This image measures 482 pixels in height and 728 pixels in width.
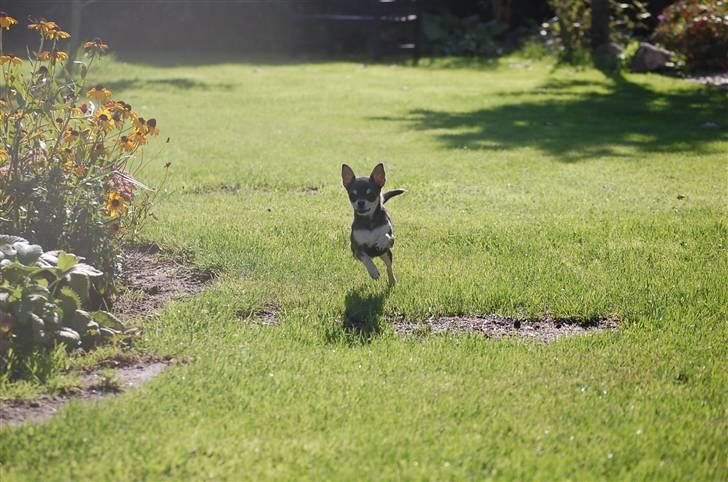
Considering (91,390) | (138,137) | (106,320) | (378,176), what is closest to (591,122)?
(378,176)

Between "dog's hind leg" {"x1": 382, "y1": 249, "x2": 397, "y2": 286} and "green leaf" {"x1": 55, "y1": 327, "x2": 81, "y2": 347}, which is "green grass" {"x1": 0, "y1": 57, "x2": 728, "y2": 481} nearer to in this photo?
"dog's hind leg" {"x1": 382, "y1": 249, "x2": 397, "y2": 286}

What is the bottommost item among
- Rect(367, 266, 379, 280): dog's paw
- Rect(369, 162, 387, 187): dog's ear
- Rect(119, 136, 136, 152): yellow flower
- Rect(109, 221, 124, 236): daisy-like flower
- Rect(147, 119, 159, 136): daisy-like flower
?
Rect(367, 266, 379, 280): dog's paw

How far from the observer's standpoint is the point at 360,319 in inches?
225

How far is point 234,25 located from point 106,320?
20.1 meters

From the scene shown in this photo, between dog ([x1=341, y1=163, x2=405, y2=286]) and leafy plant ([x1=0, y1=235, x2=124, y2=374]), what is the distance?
1565mm

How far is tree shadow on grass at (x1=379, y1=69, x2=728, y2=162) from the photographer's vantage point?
39.0ft

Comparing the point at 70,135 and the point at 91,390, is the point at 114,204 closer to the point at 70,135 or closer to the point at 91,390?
the point at 70,135

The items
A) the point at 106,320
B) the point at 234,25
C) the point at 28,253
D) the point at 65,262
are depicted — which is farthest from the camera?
the point at 234,25

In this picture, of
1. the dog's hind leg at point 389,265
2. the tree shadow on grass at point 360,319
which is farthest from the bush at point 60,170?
the dog's hind leg at point 389,265

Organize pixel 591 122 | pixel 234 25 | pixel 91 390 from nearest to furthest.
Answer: pixel 91 390, pixel 591 122, pixel 234 25

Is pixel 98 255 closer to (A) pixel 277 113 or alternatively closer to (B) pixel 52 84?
(B) pixel 52 84

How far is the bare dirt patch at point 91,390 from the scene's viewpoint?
4301 millimetres

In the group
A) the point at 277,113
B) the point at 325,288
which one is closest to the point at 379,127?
the point at 277,113

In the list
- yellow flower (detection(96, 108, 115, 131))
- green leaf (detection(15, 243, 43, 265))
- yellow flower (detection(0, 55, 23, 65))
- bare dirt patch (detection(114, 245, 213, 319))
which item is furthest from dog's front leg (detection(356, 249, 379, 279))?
yellow flower (detection(0, 55, 23, 65))
